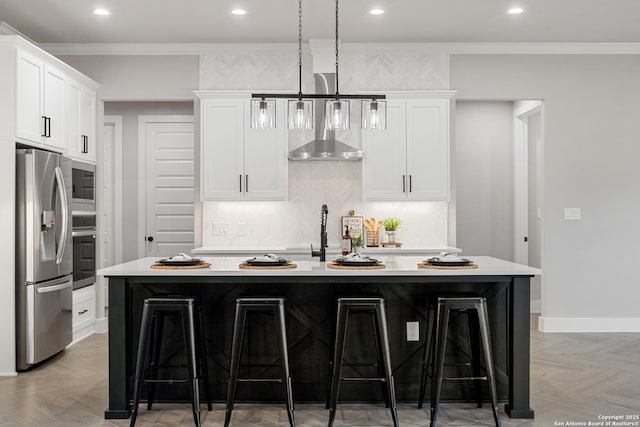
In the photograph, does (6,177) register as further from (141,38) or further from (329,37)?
(329,37)

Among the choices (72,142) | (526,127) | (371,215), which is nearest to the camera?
(72,142)

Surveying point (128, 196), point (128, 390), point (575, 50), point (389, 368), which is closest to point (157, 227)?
point (128, 196)

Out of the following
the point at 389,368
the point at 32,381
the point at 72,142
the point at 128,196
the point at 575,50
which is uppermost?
the point at 575,50

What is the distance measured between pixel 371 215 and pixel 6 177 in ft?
10.9

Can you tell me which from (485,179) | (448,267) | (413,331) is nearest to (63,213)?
(413,331)

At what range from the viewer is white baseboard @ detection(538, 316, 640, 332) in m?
5.74

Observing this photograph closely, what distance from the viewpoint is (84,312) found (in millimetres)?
5348

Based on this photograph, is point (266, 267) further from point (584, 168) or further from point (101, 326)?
point (584, 168)

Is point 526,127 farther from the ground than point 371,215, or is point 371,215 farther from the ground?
point 526,127

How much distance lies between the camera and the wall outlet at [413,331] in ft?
11.7

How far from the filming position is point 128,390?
135 inches

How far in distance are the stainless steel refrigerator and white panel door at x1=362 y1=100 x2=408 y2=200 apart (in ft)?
9.07

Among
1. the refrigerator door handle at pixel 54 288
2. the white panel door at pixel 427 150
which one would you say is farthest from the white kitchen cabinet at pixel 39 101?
the white panel door at pixel 427 150

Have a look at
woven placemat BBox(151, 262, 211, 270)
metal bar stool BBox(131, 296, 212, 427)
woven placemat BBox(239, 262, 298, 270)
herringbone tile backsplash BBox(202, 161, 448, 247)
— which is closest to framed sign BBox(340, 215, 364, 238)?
herringbone tile backsplash BBox(202, 161, 448, 247)
